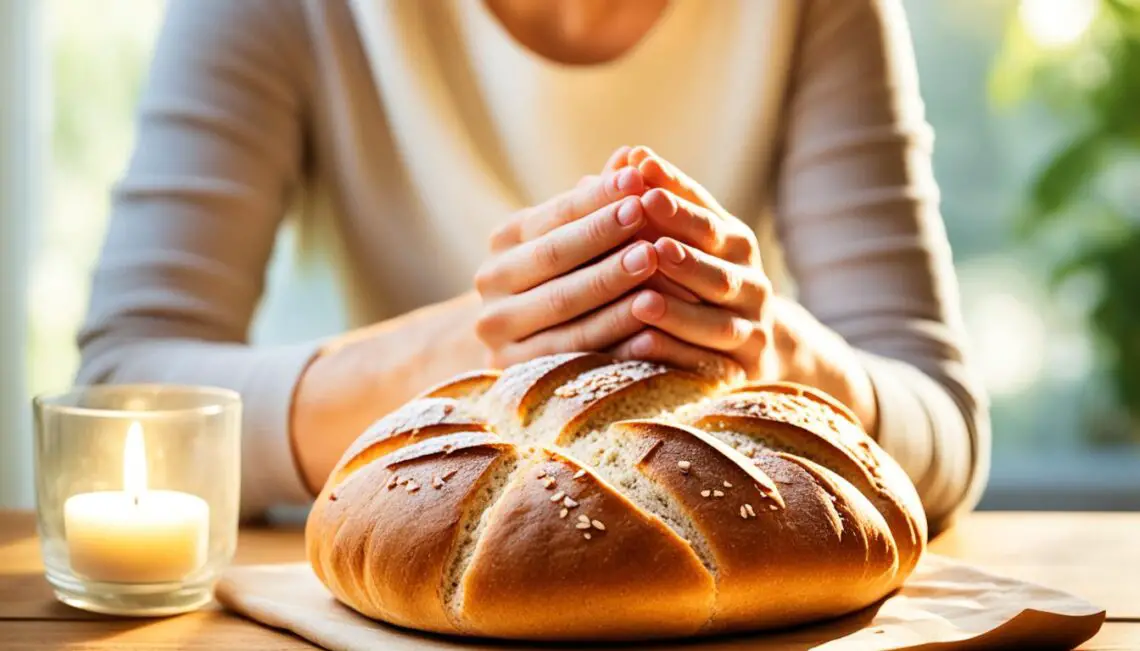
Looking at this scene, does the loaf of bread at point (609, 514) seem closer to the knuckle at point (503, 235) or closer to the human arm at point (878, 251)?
the knuckle at point (503, 235)

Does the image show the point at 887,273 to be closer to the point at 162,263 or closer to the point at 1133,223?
the point at 162,263

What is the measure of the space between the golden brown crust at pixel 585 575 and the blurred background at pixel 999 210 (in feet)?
4.92

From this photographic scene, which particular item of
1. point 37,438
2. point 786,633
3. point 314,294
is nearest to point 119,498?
point 37,438

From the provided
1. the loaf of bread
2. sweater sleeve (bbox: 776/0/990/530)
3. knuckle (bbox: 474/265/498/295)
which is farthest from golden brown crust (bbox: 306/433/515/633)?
sweater sleeve (bbox: 776/0/990/530)

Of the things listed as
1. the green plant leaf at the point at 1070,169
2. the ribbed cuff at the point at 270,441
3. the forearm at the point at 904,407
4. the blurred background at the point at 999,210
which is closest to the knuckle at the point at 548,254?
the forearm at the point at 904,407

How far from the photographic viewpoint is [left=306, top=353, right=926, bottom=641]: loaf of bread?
0.64 metres

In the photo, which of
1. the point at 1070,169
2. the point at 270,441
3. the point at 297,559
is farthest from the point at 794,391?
the point at 1070,169

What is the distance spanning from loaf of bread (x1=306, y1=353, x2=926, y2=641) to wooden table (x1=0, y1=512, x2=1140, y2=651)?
8 centimetres

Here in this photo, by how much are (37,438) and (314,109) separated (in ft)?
2.50

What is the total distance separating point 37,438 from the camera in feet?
2.62

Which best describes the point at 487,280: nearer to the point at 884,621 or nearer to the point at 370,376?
the point at 370,376

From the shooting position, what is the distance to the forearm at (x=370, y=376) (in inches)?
41.5

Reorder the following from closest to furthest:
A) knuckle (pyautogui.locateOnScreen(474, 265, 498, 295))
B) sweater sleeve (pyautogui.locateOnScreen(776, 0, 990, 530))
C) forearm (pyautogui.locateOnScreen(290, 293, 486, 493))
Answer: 1. knuckle (pyautogui.locateOnScreen(474, 265, 498, 295))
2. forearm (pyautogui.locateOnScreen(290, 293, 486, 493))
3. sweater sleeve (pyautogui.locateOnScreen(776, 0, 990, 530))

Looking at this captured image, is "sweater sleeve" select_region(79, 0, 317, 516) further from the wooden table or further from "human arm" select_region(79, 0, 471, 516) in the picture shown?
the wooden table
